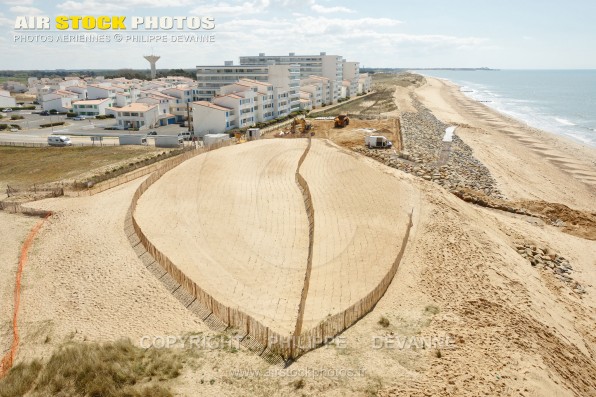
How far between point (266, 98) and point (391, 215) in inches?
1809

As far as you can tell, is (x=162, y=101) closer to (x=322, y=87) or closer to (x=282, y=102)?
(x=282, y=102)

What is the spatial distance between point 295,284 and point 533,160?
125 feet

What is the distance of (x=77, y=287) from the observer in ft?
60.6

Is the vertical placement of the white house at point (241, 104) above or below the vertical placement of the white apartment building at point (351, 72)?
below

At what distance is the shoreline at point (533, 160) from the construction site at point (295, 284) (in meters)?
0.83

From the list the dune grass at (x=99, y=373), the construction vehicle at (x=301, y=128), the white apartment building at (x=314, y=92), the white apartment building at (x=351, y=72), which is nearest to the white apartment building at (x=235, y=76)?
the white apartment building at (x=314, y=92)

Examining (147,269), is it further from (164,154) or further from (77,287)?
(164,154)

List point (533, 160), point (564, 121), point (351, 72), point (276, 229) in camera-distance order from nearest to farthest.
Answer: point (276, 229), point (533, 160), point (564, 121), point (351, 72)

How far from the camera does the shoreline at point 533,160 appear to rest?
34.8m

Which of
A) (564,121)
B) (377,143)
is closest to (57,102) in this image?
(377,143)

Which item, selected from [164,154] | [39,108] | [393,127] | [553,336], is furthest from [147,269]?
[39,108]

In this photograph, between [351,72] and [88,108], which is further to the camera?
[351,72]

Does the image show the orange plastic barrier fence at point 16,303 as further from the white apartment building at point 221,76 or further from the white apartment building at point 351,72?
the white apartment building at point 351,72

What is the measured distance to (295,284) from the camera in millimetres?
17969
